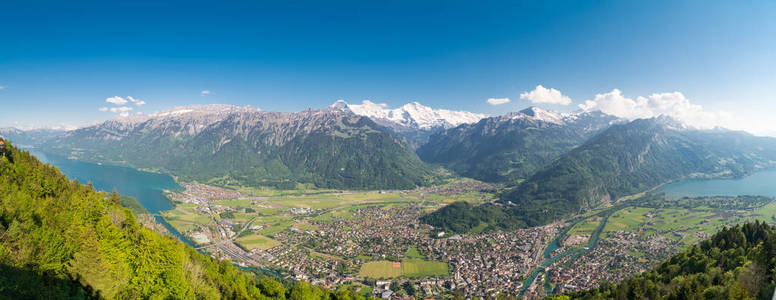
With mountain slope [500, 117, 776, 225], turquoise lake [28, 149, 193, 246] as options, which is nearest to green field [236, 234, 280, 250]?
turquoise lake [28, 149, 193, 246]

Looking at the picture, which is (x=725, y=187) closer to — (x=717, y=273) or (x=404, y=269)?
(x=717, y=273)

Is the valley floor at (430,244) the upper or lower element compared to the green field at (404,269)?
upper

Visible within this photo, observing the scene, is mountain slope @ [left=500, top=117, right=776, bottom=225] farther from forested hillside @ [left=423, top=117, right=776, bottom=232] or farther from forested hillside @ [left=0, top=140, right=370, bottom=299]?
forested hillside @ [left=0, top=140, right=370, bottom=299]

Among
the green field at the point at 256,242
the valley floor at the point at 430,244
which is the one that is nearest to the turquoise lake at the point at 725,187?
the valley floor at the point at 430,244

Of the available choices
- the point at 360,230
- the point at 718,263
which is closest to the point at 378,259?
the point at 360,230

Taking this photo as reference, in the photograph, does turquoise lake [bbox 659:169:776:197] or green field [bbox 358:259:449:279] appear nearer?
green field [bbox 358:259:449:279]

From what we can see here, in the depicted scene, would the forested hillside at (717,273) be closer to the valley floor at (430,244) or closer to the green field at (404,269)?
the valley floor at (430,244)

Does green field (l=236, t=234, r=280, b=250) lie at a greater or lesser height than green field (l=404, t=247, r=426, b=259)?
lesser
